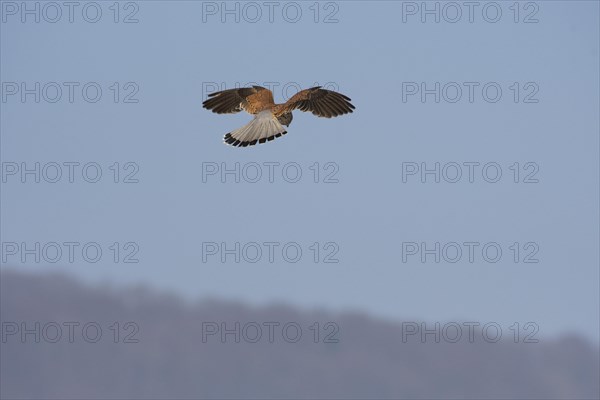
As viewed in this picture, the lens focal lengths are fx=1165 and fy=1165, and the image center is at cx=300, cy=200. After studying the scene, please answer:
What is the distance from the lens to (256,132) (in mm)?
14500

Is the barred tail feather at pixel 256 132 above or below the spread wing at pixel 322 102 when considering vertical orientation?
below

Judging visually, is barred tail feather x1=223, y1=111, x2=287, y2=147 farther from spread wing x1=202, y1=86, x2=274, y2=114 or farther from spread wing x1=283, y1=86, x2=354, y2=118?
spread wing x1=283, y1=86, x2=354, y2=118

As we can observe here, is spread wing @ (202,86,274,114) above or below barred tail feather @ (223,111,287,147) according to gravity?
above

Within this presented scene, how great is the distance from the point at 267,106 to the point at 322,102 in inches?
35.3

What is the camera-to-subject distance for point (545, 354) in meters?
105

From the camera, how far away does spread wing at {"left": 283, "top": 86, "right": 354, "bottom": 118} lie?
15.6 m

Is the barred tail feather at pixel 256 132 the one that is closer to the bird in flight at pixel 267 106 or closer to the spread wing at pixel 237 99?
the bird in flight at pixel 267 106

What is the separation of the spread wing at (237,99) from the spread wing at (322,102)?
465 millimetres

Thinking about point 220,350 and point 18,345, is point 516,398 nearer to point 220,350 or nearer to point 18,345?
point 220,350

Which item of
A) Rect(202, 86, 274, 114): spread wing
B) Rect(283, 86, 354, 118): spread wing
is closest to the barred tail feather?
Rect(202, 86, 274, 114): spread wing

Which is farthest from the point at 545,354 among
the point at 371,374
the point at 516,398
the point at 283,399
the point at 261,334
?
the point at 261,334

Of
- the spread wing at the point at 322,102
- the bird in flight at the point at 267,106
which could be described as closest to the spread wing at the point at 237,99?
the bird in flight at the point at 267,106

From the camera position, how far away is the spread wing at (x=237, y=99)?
50.4 ft

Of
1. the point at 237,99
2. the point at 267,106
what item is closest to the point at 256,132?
the point at 267,106
